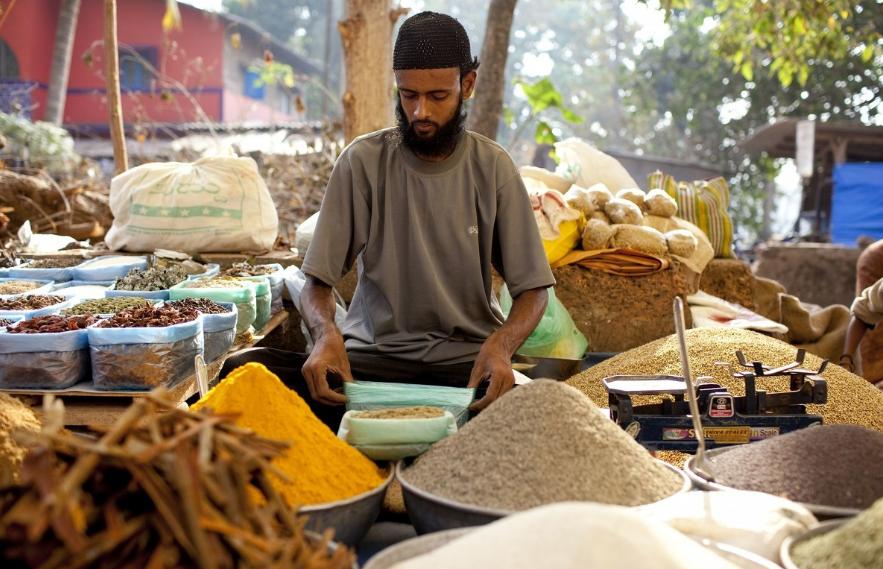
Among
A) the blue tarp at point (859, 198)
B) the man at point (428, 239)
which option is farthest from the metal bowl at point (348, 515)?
the blue tarp at point (859, 198)

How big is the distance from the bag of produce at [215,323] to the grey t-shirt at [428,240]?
1.32ft

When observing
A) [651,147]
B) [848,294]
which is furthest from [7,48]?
[651,147]

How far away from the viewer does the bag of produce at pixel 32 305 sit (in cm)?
248

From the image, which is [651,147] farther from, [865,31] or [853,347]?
[853,347]

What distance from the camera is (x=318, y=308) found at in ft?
7.64

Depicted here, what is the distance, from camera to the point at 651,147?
24.9 meters

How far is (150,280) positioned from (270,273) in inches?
24.7

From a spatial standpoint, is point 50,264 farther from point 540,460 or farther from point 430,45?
point 540,460

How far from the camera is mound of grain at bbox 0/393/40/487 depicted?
4.96 feet

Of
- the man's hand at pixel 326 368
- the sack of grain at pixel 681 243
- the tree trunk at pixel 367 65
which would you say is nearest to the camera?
the man's hand at pixel 326 368

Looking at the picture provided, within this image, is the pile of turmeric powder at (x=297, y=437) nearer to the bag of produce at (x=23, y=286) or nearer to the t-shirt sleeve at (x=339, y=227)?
the t-shirt sleeve at (x=339, y=227)

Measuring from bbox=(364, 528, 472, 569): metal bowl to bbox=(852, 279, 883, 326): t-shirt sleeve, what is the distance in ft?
9.63

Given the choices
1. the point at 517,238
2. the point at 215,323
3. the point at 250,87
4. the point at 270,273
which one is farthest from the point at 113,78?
the point at 250,87

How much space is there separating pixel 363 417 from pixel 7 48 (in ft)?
46.8
